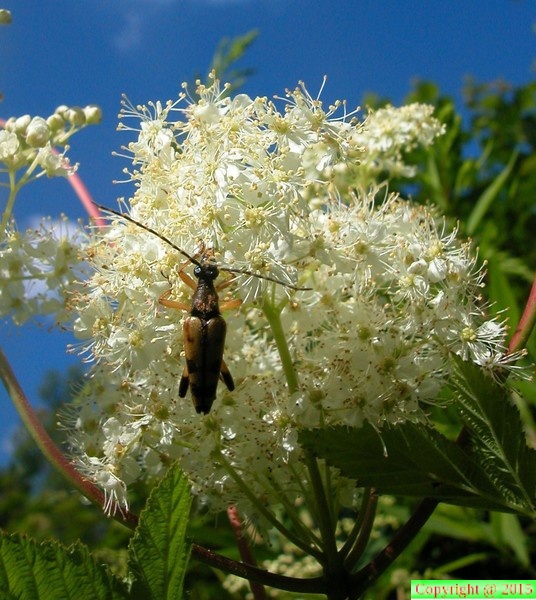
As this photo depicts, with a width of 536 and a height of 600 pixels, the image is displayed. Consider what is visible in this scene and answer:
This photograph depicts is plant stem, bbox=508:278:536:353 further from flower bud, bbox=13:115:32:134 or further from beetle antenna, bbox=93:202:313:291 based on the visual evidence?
flower bud, bbox=13:115:32:134

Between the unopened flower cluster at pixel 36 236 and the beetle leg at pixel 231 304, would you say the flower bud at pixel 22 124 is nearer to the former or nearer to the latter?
the unopened flower cluster at pixel 36 236

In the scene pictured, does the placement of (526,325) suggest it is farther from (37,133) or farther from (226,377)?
(37,133)

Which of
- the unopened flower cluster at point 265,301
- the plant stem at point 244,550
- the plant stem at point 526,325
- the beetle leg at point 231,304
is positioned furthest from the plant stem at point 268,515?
the plant stem at point 526,325

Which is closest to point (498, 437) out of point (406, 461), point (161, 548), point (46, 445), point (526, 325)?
point (406, 461)

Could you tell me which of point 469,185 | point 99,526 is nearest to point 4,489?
point 99,526

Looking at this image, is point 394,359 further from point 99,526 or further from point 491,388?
point 99,526

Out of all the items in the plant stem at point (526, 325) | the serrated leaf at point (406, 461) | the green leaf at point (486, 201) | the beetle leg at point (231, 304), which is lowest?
the serrated leaf at point (406, 461)
